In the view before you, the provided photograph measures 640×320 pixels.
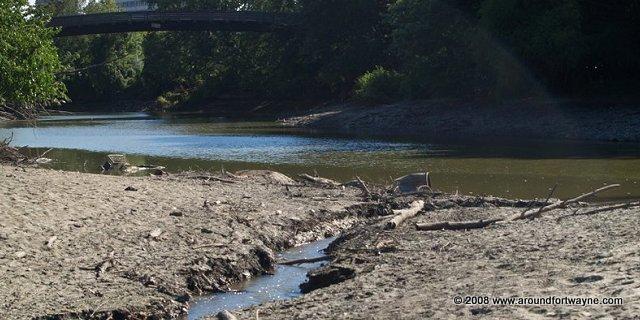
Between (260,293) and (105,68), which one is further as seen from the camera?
(105,68)

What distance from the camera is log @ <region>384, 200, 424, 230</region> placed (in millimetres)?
16141

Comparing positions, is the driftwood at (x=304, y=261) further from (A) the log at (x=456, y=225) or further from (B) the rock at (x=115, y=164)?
(B) the rock at (x=115, y=164)

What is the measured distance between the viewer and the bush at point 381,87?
57.4m

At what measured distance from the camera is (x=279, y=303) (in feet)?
36.2

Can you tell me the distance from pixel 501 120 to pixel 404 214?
99.3 feet

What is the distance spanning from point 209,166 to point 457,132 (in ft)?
61.6

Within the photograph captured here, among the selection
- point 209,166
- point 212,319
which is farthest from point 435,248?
point 209,166

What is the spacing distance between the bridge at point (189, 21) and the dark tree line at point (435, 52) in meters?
2.26

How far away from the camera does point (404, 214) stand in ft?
56.7

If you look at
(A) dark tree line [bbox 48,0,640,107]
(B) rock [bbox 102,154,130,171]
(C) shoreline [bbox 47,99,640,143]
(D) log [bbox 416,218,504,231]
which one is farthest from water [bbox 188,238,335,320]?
(C) shoreline [bbox 47,99,640,143]

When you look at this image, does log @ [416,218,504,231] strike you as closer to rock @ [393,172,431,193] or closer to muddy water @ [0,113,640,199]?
rock @ [393,172,431,193]

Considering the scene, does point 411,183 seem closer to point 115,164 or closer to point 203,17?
point 115,164

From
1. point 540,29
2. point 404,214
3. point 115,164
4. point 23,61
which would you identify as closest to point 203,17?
point 540,29

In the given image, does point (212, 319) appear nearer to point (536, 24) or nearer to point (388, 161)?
point (388, 161)
